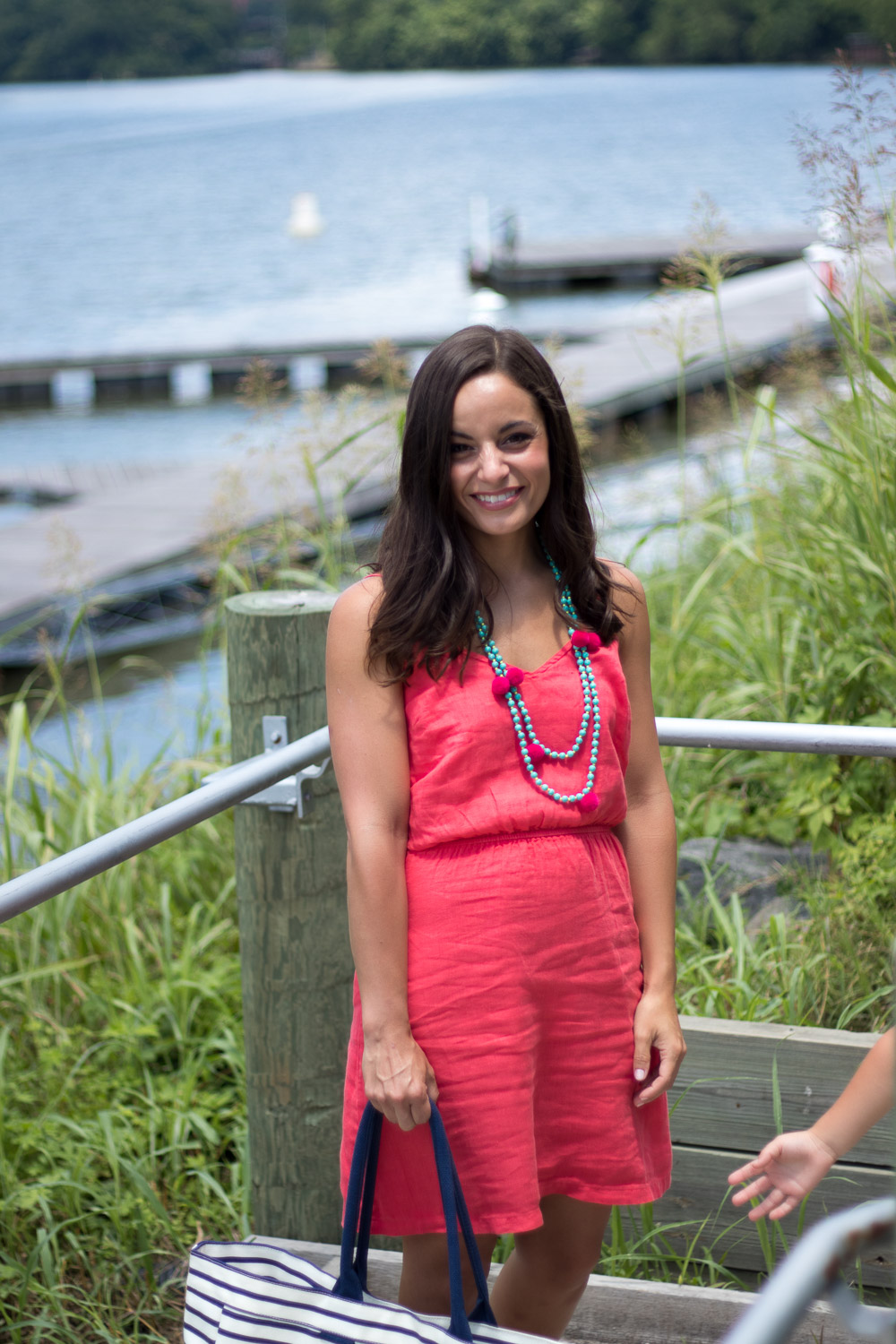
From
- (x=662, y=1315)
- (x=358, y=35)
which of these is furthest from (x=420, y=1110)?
(x=358, y=35)

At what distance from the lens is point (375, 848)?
154 centimetres

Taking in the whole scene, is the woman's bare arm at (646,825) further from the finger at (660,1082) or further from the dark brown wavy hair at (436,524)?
the dark brown wavy hair at (436,524)

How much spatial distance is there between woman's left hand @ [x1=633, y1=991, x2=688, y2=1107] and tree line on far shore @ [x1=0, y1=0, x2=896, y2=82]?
67.2 meters

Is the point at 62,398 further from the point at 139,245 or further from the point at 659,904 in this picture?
the point at 139,245

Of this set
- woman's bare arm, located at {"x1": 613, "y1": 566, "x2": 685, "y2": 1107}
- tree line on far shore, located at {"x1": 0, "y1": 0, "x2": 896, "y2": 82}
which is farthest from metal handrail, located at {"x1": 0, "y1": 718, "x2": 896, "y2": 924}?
tree line on far shore, located at {"x1": 0, "y1": 0, "x2": 896, "y2": 82}

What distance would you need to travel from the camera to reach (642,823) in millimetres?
1752

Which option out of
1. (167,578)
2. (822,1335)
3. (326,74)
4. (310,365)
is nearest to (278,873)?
Answer: (822,1335)

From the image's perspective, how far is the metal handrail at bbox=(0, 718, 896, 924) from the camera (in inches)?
56.2

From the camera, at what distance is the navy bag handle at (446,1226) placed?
4.27ft

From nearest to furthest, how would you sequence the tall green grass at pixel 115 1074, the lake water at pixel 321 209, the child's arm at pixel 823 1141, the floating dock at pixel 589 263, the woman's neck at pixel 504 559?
the child's arm at pixel 823 1141 → the woman's neck at pixel 504 559 → the tall green grass at pixel 115 1074 → the lake water at pixel 321 209 → the floating dock at pixel 589 263

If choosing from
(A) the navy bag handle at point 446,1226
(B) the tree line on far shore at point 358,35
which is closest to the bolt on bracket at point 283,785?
(A) the navy bag handle at point 446,1226

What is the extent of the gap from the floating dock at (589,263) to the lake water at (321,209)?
49 centimetres

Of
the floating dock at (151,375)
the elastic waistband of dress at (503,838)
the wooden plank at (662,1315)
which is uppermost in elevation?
the floating dock at (151,375)

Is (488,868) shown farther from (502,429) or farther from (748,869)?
(748,869)
